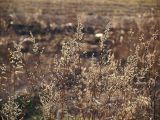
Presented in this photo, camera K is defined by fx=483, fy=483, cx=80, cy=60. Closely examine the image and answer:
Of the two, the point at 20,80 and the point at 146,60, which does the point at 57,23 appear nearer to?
the point at 20,80

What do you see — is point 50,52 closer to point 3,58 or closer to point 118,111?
point 3,58

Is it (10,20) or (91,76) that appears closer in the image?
(91,76)

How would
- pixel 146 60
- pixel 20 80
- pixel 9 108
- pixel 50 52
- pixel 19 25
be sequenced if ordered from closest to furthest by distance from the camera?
1. pixel 9 108
2. pixel 146 60
3. pixel 20 80
4. pixel 50 52
5. pixel 19 25

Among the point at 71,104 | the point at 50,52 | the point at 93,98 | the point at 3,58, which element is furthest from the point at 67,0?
the point at 93,98

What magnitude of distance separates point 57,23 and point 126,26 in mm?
1398

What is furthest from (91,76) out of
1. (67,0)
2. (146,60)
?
(67,0)

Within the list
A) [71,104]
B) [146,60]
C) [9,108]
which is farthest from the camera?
[71,104]

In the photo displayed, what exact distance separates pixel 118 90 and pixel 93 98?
0.23 meters

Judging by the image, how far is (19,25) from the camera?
31.4 feet

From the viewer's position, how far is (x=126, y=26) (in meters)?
9.69

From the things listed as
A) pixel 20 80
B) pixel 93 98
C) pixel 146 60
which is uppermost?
pixel 146 60

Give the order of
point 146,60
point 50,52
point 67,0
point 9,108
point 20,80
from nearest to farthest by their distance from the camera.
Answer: point 9,108
point 146,60
point 20,80
point 50,52
point 67,0

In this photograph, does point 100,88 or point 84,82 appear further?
point 84,82

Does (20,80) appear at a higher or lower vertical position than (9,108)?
lower
